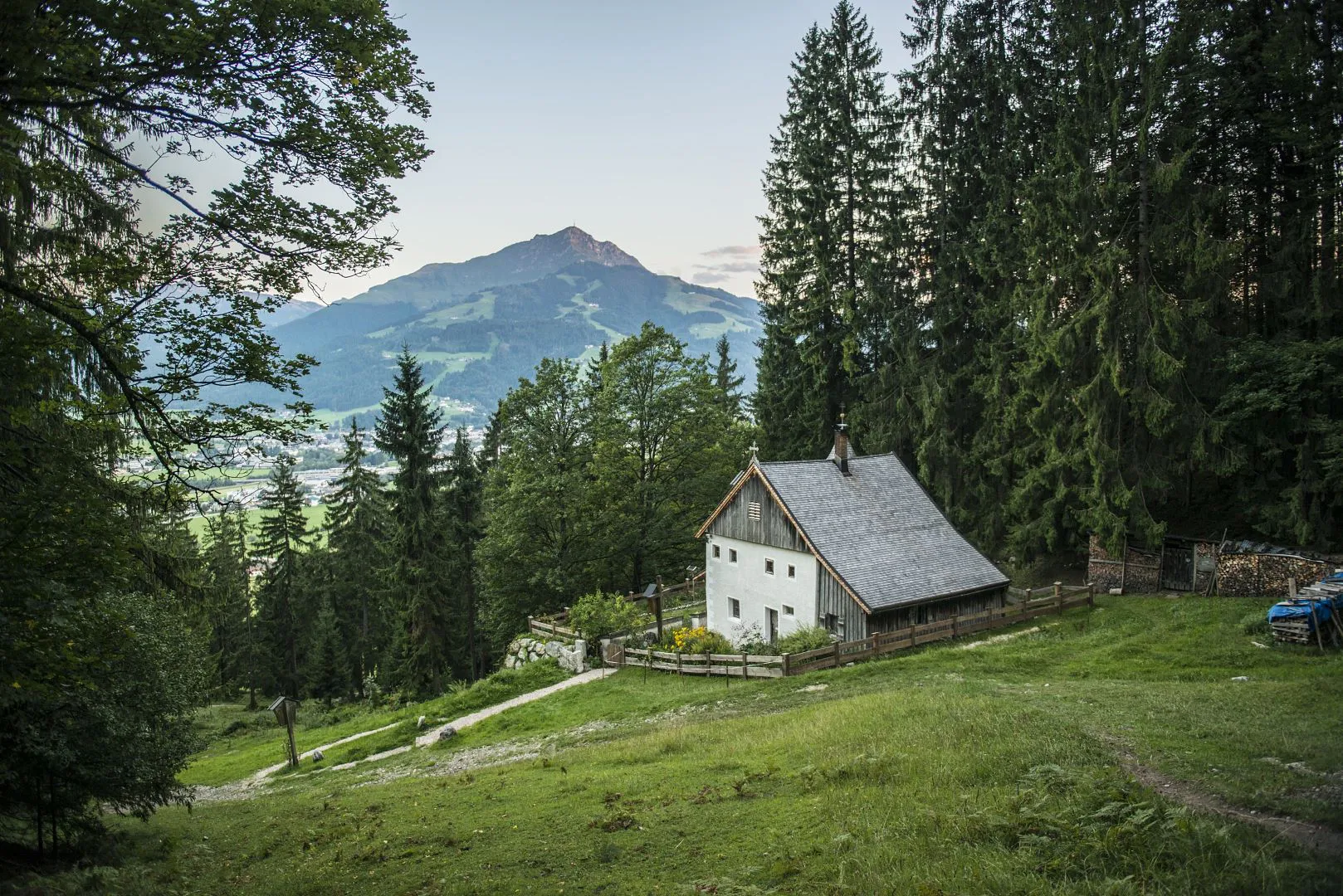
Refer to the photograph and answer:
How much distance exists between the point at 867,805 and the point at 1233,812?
11.7 ft

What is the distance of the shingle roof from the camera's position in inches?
981

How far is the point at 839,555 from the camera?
2528 cm

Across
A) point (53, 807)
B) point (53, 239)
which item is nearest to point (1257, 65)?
point (53, 239)

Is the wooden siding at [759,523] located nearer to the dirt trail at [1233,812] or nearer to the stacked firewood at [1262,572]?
the stacked firewood at [1262,572]

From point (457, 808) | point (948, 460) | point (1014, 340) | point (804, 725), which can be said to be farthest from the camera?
point (948, 460)

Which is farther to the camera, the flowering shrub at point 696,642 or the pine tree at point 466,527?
the pine tree at point 466,527

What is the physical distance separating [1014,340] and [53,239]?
30400 mm

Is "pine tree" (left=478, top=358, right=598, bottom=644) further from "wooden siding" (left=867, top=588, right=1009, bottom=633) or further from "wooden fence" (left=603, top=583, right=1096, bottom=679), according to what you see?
"wooden siding" (left=867, top=588, right=1009, bottom=633)

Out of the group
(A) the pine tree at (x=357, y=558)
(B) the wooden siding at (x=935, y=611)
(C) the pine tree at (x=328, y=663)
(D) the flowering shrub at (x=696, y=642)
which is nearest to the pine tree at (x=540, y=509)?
(D) the flowering shrub at (x=696, y=642)

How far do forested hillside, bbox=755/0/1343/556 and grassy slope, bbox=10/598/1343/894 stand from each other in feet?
29.8

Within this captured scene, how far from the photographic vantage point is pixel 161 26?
718 cm

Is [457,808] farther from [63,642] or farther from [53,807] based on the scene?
[63,642]

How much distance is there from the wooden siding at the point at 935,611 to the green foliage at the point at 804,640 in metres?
1.55

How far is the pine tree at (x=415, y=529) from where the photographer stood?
125 feet
